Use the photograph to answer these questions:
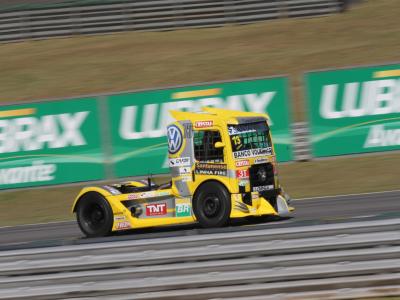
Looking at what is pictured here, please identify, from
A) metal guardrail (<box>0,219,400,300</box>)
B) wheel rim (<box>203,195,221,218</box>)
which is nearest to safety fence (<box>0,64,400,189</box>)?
wheel rim (<box>203,195,221,218</box>)

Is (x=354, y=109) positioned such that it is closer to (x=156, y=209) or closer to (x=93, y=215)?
(x=156, y=209)

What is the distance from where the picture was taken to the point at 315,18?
27047 mm

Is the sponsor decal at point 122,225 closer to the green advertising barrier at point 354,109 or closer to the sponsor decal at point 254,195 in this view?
the sponsor decal at point 254,195

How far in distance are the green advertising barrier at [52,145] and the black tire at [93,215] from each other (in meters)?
6.03

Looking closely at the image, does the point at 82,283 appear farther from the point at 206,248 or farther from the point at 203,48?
the point at 203,48

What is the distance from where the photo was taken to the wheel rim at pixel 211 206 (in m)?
12.5

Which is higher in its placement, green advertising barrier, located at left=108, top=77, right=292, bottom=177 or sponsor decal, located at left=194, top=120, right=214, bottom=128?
green advertising barrier, located at left=108, top=77, right=292, bottom=177

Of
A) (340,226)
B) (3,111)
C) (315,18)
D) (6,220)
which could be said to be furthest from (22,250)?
(315,18)

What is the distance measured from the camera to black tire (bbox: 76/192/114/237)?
13.4 metres

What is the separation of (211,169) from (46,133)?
26.4ft

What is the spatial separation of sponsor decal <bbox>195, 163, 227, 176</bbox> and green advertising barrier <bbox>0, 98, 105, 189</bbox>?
714cm

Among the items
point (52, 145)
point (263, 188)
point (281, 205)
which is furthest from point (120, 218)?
point (52, 145)

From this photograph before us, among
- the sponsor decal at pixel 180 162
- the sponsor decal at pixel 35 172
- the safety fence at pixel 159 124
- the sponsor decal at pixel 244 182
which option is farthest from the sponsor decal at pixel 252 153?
the sponsor decal at pixel 35 172

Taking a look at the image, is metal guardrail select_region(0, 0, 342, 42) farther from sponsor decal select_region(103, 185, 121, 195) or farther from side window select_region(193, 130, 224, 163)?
side window select_region(193, 130, 224, 163)
